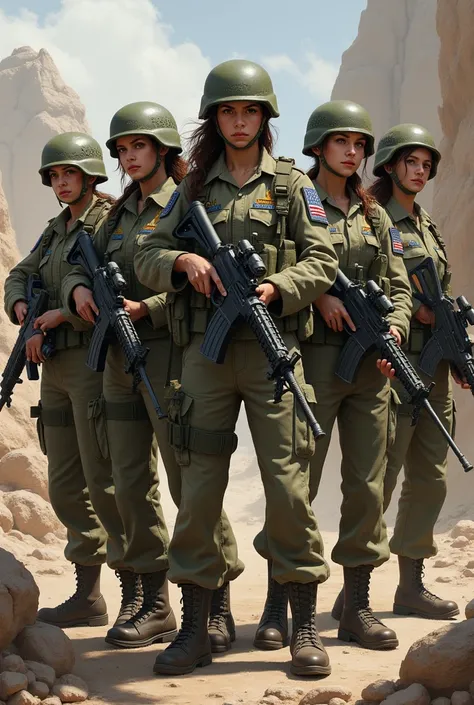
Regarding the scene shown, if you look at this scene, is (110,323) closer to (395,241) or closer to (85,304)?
(85,304)

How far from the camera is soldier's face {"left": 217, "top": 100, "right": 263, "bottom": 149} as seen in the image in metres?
4.24

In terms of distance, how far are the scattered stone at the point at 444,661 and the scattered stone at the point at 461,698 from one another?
0.29ft

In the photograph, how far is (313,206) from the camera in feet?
14.0

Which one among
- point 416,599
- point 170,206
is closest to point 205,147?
point 170,206

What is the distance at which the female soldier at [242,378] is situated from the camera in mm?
4074

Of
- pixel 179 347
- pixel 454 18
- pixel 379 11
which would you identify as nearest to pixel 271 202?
pixel 179 347

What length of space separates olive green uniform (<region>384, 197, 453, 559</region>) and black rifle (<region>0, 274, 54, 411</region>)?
1.82m

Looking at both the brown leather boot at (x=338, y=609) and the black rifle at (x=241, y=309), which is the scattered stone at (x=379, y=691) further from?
the brown leather boot at (x=338, y=609)

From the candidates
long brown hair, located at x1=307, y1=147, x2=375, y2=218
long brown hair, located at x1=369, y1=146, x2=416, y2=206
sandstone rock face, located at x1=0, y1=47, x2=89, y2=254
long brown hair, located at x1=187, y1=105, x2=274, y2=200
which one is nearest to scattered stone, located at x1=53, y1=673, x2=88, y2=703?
long brown hair, located at x1=187, y1=105, x2=274, y2=200

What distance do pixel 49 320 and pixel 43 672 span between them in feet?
5.95

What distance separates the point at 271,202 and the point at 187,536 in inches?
54.6

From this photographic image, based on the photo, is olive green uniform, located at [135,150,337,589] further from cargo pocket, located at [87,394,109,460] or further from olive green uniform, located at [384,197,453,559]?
olive green uniform, located at [384,197,453,559]

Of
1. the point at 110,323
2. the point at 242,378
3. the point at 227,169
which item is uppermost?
the point at 227,169

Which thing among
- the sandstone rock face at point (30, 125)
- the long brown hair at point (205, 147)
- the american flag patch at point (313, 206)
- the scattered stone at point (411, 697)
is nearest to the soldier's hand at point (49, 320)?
the long brown hair at point (205, 147)
